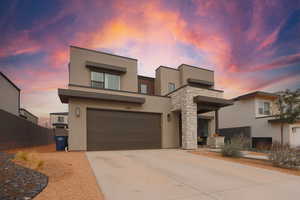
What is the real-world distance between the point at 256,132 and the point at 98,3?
60.3 ft

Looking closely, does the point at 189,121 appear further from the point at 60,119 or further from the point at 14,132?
the point at 60,119

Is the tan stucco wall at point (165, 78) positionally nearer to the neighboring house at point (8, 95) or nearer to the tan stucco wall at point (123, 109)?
the tan stucco wall at point (123, 109)

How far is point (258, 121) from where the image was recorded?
1628 cm

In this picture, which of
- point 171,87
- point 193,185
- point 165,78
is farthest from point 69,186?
point 171,87

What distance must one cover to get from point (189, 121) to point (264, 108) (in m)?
11.2

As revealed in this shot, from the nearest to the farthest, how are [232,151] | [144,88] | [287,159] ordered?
[287,159] < [232,151] < [144,88]

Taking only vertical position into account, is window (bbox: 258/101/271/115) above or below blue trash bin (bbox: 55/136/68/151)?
above

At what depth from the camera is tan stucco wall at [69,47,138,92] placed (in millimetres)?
12297

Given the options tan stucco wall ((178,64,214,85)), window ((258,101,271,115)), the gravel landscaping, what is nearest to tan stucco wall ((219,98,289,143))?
window ((258,101,271,115))

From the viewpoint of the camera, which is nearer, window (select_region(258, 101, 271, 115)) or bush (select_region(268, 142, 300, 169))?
bush (select_region(268, 142, 300, 169))

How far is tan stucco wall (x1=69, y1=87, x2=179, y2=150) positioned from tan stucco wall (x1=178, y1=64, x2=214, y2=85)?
5.23 m

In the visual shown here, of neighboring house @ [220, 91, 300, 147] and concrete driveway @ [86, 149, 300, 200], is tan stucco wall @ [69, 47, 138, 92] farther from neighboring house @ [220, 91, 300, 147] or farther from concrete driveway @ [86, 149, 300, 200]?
neighboring house @ [220, 91, 300, 147]

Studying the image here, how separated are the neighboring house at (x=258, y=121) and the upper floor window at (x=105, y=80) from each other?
1370 centimetres

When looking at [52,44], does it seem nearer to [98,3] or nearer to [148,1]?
[98,3]
